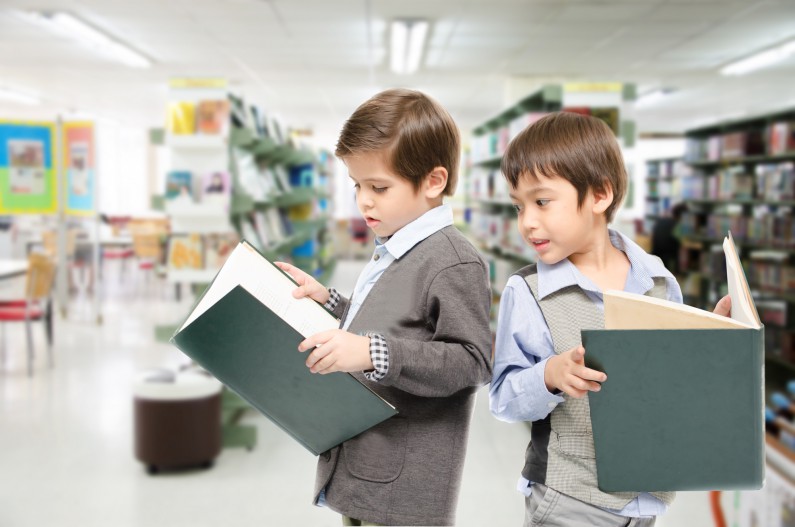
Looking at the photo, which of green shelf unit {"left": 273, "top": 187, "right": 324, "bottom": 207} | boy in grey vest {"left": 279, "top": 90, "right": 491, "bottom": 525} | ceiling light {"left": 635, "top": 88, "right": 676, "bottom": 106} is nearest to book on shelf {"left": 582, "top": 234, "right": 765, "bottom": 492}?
boy in grey vest {"left": 279, "top": 90, "right": 491, "bottom": 525}

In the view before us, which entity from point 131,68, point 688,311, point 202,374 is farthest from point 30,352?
point 688,311

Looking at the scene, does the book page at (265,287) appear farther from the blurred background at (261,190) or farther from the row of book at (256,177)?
the row of book at (256,177)

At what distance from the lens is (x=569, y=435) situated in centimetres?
104

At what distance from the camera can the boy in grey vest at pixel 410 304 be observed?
108 centimetres

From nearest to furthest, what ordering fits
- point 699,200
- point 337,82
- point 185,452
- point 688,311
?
1. point 688,311
2. point 185,452
3. point 699,200
4. point 337,82

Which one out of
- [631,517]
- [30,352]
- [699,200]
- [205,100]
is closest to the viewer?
[631,517]

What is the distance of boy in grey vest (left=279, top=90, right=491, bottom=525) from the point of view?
1075 millimetres

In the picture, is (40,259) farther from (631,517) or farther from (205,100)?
(631,517)

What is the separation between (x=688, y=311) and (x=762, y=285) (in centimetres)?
626

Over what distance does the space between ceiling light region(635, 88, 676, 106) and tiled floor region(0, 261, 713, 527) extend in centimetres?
805

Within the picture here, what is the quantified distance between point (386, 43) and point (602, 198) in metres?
7.50

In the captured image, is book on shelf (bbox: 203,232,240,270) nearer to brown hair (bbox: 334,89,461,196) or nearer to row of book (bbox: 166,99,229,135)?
row of book (bbox: 166,99,229,135)

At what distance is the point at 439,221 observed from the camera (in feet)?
3.76

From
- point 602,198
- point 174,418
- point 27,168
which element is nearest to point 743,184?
point 174,418
